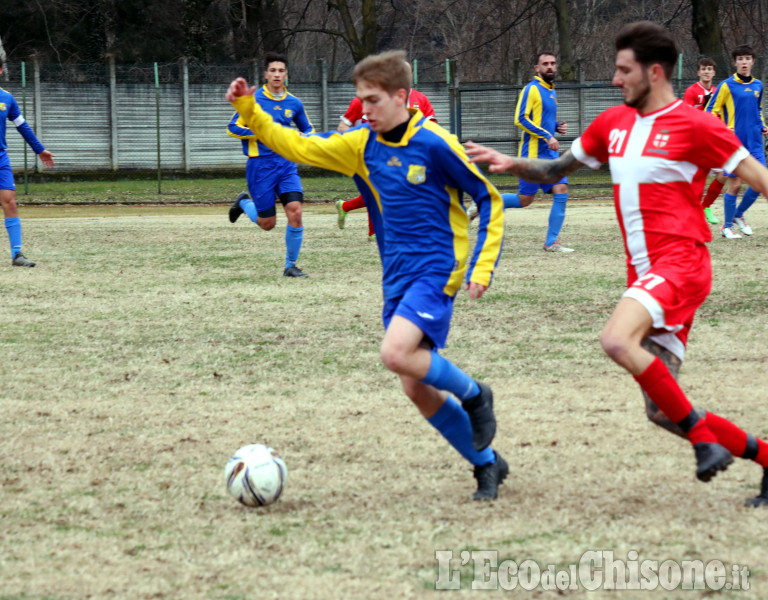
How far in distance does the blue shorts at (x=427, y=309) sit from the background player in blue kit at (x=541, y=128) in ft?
25.8

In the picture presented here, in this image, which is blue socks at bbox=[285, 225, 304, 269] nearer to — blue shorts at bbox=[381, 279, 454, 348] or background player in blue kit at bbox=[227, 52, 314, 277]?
background player in blue kit at bbox=[227, 52, 314, 277]

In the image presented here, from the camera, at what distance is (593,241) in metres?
13.1

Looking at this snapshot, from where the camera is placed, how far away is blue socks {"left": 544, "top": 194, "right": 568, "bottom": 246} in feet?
38.7

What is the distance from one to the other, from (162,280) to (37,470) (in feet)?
19.2

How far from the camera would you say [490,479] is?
4.18 metres

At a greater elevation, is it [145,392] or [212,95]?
[212,95]

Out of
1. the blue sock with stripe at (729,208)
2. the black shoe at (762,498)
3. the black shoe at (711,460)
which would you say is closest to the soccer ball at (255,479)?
the black shoe at (711,460)

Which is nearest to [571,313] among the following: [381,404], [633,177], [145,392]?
[381,404]

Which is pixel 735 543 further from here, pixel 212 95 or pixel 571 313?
pixel 212 95

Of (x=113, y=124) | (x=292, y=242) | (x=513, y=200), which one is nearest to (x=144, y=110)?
(x=113, y=124)

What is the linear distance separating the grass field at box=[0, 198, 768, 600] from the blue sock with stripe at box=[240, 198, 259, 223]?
60.4 inches

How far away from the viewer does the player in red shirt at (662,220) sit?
12.7 ft

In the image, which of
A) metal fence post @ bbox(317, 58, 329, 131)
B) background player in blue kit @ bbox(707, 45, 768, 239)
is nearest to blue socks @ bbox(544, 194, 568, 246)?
background player in blue kit @ bbox(707, 45, 768, 239)

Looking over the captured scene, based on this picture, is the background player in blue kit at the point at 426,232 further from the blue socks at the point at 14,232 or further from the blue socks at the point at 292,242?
the blue socks at the point at 14,232
